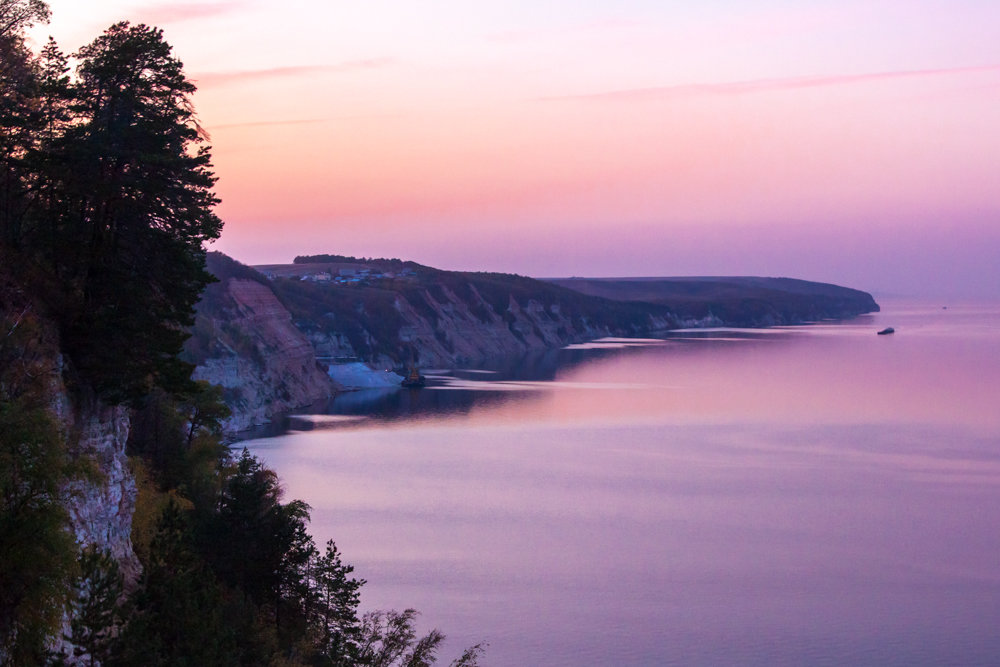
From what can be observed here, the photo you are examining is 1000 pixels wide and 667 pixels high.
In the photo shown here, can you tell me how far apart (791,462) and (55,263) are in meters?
47.0

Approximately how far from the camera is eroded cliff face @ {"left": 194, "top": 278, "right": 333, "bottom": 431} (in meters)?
76.4

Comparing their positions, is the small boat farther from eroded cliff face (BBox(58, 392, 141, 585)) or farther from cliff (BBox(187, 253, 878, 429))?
eroded cliff face (BBox(58, 392, 141, 585))

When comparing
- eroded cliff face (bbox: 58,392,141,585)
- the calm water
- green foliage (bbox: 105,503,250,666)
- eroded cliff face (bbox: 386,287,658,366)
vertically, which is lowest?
the calm water

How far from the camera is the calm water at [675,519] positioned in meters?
31.2

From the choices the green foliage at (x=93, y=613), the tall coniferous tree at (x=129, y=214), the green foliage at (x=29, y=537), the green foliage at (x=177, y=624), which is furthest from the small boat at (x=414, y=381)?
the green foliage at (x=29, y=537)

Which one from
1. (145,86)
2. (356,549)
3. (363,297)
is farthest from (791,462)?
(363,297)

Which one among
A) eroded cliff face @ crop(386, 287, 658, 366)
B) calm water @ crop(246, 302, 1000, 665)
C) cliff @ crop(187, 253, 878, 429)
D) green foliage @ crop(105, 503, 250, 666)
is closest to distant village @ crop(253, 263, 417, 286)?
cliff @ crop(187, 253, 878, 429)

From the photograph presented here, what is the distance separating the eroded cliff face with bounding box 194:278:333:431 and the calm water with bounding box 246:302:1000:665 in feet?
15.9

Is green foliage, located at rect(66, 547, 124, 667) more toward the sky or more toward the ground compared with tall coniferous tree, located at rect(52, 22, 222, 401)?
more toward the ground

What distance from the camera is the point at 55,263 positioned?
18.1 metres

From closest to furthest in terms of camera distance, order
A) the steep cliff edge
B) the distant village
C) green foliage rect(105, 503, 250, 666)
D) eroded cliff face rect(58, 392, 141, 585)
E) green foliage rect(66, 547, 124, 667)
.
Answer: green foliage rect(66, 547, 124, 667), green foliage rect(105, 503, 250, 666), eroded cliff face rect(58, 392, 141, 585), the steep cliff edge, the distant village

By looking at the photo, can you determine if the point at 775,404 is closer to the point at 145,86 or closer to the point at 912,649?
the point at 912,649

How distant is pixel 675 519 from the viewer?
44.9 meters

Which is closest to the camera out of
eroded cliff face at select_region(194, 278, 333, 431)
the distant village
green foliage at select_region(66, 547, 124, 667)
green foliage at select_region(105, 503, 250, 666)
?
green foliage at select_region(66, 547, 124, 667)
